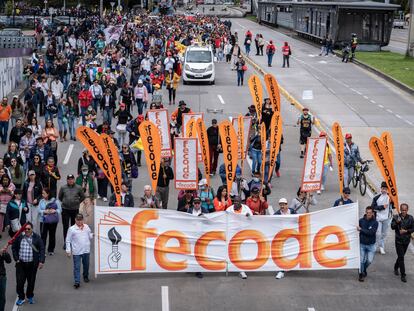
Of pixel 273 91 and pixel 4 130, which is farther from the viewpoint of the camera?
pixel 4 130

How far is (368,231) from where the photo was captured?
1400 cm

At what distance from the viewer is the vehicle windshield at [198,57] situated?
40500 millimetres

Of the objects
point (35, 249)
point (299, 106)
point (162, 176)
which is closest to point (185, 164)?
point (162, 176)

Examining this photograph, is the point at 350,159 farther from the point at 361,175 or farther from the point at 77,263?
the point at 77,263

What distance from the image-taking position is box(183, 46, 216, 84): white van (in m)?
40.0

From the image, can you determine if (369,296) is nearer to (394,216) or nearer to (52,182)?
(394,216)

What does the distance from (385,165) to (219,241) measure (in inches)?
146

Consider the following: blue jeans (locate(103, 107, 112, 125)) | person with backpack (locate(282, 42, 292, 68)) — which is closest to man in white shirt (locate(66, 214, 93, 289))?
blue jeans (locate(103, 107, 112, 125))

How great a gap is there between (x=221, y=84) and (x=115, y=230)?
2712 cm

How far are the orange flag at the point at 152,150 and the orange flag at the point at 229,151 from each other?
1.37 m

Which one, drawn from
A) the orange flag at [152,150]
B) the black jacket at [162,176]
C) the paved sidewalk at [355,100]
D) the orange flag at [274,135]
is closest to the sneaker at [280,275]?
the orange flag at [152,150]

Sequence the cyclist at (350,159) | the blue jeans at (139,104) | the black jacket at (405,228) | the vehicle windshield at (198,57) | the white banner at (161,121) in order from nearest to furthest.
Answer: the black jacket at (405,228), the cyclist at (350,159), the white banner at (161,121), the blue jeans at (139,104), the vehicle windshield at (198,57)

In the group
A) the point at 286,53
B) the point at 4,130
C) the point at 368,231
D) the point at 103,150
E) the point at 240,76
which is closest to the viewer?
the point at 368,231

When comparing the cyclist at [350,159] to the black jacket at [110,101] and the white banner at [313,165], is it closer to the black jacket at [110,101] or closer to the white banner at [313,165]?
the white banner at [313,165]
